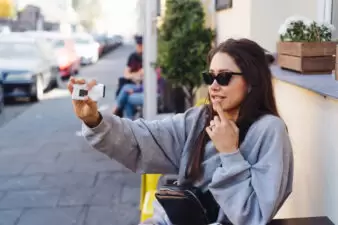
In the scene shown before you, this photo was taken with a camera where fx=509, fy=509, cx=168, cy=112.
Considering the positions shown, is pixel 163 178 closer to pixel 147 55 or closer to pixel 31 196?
pixel 31 196

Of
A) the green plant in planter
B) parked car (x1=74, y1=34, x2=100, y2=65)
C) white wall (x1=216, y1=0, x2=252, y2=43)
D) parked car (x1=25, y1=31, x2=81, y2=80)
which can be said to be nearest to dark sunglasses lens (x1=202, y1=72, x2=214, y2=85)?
the green plant in planter

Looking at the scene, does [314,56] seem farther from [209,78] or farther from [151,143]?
[151,143]

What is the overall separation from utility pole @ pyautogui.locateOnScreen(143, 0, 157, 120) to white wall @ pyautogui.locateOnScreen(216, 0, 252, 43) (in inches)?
29.6

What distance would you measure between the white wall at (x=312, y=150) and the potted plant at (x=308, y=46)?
152 millimetres

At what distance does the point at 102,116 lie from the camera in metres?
2.14

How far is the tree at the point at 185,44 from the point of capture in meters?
5.88

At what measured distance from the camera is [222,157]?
6.05ft

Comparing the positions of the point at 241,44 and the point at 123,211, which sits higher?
the point at 241,44

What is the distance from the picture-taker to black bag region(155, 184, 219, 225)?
6.47ft

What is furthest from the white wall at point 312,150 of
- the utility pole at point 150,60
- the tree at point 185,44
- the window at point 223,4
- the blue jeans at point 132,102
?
the blue jeans at point 132,102

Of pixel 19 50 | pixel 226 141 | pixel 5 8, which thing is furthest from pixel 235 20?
pixel 5 8

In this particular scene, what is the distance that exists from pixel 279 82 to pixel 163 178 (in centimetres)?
114

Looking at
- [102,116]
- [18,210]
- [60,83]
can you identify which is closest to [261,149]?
[102,116]

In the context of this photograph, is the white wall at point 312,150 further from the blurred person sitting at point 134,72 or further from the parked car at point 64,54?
the parked car at point 64,54
